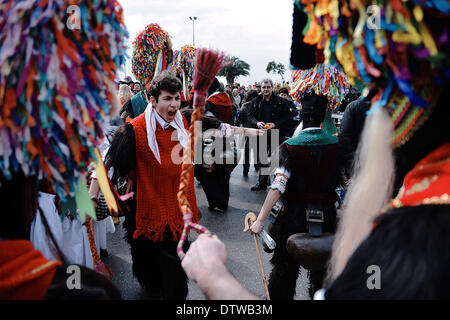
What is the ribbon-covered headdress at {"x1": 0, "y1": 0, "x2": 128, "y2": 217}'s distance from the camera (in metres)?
0.86

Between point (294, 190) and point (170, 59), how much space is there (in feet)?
8.64

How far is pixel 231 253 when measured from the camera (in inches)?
158

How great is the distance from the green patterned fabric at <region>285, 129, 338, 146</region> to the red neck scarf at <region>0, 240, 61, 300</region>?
1.79 meters

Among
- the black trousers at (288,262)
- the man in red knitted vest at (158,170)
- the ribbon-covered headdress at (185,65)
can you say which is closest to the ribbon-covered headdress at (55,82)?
the man in red knitted vest at (158,170)

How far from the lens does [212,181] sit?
522 centimetres

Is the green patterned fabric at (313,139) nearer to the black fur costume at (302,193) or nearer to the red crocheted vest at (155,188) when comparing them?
the black fur costume at (302,193)

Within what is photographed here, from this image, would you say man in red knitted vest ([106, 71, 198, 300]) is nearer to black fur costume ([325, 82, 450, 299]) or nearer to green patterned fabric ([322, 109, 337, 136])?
green patterned fabric ([322, 109, 337, 136])

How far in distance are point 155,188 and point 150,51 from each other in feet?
7.38

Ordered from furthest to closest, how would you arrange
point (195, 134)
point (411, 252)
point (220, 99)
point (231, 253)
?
point (220, 99), point (231, 253), point (195, 134), point (411, 252)

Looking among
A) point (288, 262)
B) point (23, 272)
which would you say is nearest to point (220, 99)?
point (288, 262)

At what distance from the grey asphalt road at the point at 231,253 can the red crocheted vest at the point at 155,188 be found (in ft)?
3.03

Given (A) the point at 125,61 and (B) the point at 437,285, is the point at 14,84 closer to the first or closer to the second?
(A) the point at 125,61

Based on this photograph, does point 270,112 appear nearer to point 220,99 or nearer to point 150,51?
point 220,99
